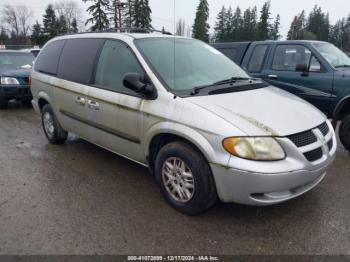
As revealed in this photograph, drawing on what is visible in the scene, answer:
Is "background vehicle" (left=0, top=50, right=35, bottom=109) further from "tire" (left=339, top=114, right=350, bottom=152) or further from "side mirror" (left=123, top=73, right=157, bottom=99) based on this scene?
"tire" (left=339, top=114, right=350, bottom=152)

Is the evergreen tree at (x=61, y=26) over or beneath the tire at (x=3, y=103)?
over

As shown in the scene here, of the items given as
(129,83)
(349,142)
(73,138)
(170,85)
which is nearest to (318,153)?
(170,85)

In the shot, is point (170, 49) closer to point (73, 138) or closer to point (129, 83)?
point (129, 83)

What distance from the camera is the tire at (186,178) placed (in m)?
2.87

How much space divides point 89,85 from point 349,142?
3912 millimetres

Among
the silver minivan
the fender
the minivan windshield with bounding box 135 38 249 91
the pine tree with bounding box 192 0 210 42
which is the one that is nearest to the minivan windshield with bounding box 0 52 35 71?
the pine tree with bounding box 192 0 210 42

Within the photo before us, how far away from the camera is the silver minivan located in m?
2.66

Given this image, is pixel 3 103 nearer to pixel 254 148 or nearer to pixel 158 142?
pixel 158 142

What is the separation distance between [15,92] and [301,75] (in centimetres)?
738

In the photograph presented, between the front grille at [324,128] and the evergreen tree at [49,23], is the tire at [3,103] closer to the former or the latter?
the front grille at [324,128]

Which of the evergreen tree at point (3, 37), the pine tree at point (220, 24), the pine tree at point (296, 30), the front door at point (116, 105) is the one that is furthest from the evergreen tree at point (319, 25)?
the front door at point (116, 105)

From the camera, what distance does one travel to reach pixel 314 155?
9.40 feet

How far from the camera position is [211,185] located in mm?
2875

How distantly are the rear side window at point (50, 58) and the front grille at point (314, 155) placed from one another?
3.87 metres
